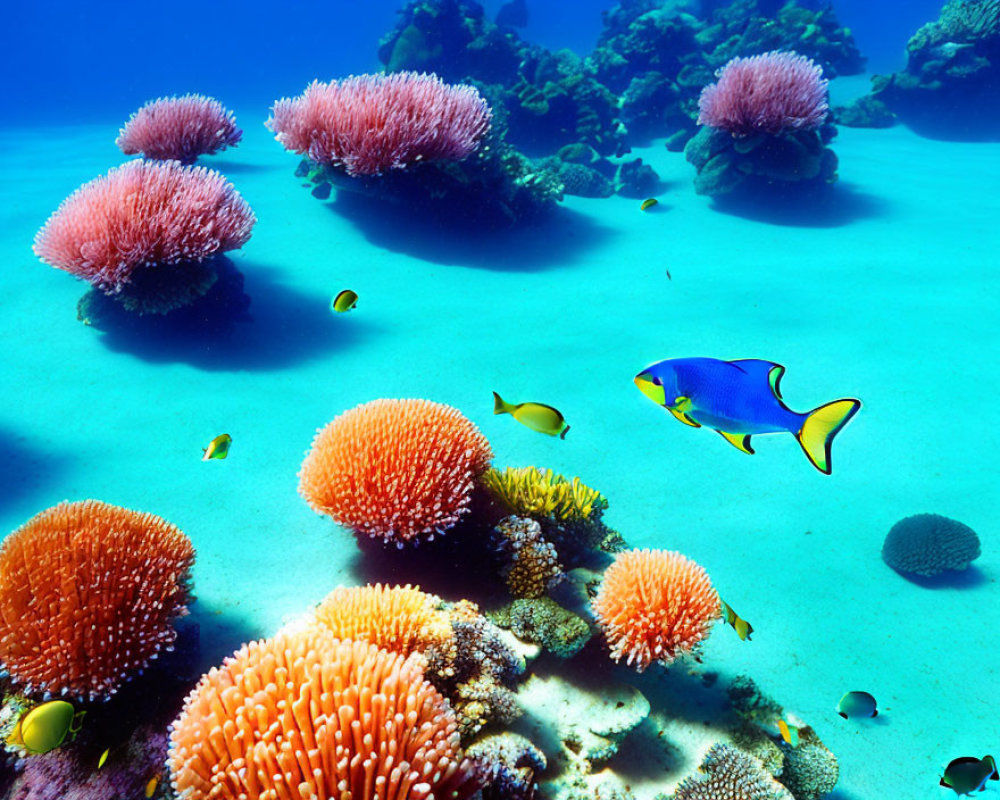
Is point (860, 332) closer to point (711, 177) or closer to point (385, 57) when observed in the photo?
point (711, 177)

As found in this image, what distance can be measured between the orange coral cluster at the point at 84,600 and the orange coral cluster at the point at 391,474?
0.88 meters

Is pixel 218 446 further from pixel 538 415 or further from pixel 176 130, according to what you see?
pixel 176 130

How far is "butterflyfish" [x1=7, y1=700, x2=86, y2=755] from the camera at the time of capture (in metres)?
2.37

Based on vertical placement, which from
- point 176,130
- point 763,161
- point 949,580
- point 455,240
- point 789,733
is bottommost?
point 949,580

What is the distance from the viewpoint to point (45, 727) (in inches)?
94.6

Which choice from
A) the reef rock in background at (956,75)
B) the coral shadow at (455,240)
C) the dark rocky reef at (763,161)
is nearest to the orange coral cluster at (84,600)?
the coral shadow at (455,240)

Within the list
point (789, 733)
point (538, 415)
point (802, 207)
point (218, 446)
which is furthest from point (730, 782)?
point (802, 207)

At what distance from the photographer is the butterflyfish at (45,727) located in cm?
237

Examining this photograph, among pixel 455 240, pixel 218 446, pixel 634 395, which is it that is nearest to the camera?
pixel 218 446

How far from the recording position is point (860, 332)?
22.6 ft

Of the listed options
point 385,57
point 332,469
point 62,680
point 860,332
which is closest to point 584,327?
point 860,332

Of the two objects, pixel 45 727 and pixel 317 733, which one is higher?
pixel 317 733

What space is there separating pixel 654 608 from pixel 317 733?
181 centimetres

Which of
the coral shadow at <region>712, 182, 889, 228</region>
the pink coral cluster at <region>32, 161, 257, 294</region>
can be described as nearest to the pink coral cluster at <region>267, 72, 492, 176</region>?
the pink coral cluster at <region>32, 161, 257, 294</region>
